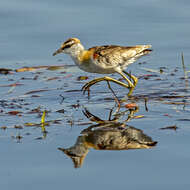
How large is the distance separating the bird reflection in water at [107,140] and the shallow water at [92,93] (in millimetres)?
94

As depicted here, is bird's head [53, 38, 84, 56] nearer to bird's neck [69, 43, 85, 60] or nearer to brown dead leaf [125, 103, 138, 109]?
bird's neck [69, 43, 85, 60]

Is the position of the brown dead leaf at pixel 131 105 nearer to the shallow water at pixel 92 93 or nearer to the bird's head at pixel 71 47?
the shallow water at pixel 92 93

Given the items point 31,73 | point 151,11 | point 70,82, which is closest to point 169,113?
point 70,82

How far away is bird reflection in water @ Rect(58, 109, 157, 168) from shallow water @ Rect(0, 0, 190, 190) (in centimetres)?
9

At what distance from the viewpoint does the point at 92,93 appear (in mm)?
9656

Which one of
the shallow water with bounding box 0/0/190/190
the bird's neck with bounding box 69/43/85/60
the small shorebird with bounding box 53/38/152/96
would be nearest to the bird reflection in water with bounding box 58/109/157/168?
the shallow water with bounding box 0/0/190/190

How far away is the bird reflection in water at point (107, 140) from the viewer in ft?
21.6

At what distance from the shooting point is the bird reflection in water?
21.6 feet

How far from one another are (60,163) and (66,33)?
6.86 metres

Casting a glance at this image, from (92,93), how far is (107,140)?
280 cm

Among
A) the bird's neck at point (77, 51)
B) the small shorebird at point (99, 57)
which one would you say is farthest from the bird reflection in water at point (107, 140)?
the bird's neck at point (77, 51)

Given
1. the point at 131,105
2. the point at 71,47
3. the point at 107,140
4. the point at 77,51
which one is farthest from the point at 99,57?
the point at 107,140

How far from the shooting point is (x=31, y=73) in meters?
11.2

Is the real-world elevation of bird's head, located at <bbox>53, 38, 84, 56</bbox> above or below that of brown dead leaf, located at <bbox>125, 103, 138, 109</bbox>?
Answer: above
